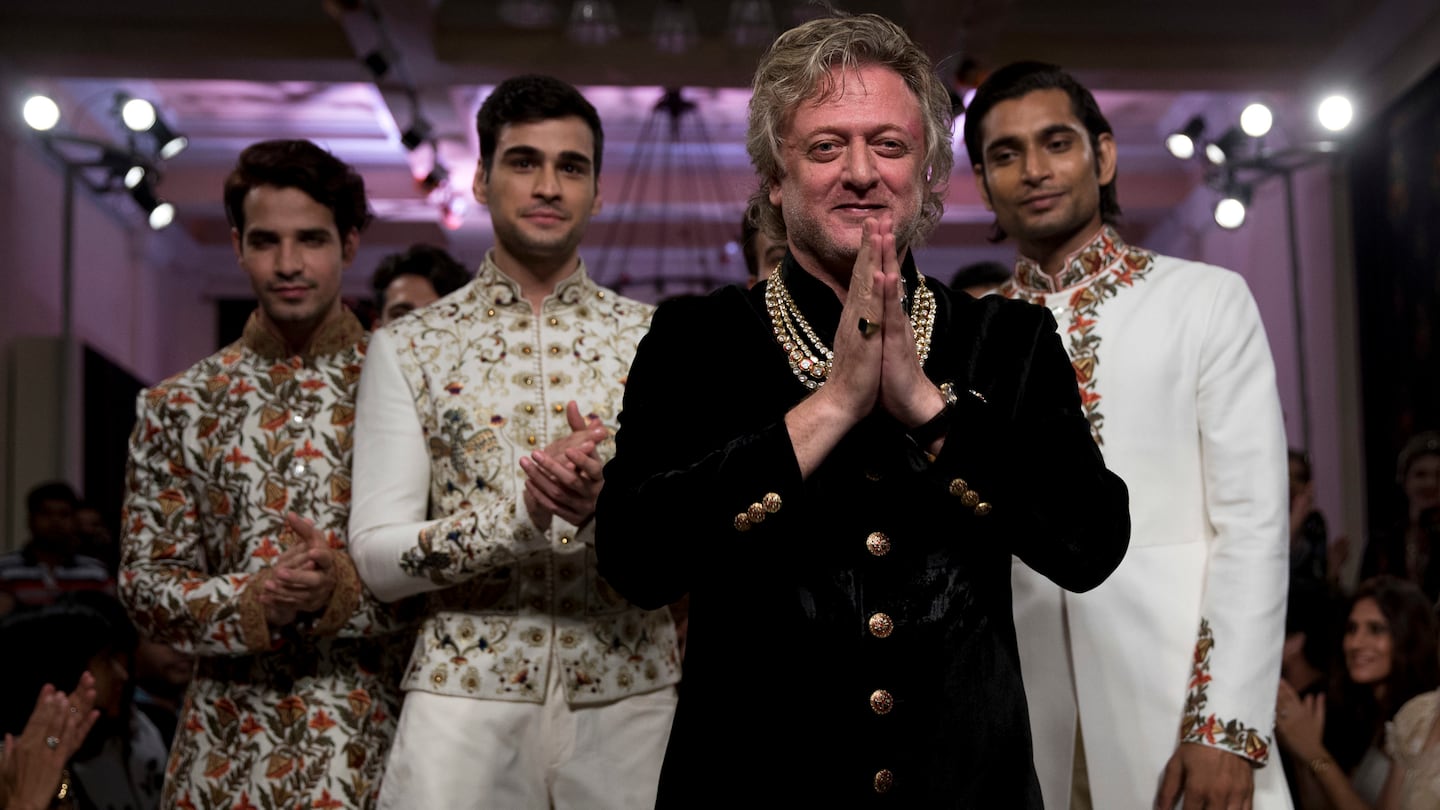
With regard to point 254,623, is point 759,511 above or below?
above

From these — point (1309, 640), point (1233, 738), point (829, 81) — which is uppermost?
point (829, 81)

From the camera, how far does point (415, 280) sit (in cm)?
434

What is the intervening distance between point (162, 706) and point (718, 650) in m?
4.09

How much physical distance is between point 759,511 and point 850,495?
145mm

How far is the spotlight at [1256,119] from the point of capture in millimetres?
8125

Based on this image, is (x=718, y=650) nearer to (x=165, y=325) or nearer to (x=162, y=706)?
(x=162, y=706)

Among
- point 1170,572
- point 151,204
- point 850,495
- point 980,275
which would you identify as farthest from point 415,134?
point 850,495

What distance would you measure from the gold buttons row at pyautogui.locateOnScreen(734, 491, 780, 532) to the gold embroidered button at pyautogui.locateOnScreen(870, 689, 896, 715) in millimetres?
228

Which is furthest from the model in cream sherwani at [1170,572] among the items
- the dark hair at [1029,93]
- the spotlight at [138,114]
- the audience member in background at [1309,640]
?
the spotlight at [138,114]

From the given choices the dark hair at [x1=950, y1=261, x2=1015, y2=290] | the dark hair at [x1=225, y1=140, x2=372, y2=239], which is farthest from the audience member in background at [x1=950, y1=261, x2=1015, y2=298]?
the dark hair at [x1=225, y1=140, x2=372, y2=239]

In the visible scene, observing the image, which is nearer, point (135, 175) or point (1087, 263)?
point (1087, 263)

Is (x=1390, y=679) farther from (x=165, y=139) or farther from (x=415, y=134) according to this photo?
(x=165, y=139)

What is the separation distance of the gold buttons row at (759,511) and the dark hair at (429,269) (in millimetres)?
2791

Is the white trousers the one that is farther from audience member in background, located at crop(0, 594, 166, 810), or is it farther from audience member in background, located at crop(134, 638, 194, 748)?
audience member in background, located at crop(134, 638, 194, 748)
